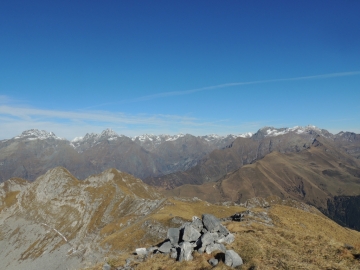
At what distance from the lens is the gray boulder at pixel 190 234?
3136cm

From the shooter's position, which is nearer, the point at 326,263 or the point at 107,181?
the point at 326,263

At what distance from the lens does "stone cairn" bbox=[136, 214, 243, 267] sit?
84.0 feet

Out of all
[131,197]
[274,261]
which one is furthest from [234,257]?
[131,197]

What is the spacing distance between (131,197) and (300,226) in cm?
9605

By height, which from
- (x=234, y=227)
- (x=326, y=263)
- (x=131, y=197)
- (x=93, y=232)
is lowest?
(x=93, y=232)

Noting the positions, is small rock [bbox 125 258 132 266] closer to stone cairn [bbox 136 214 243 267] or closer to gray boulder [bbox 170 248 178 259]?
stone cairn [bbox 136 214 243 267]

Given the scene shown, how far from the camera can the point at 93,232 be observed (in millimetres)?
109812

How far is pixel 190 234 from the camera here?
31.6m

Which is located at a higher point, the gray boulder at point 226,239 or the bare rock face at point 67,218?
the gray boulder at point 226,239

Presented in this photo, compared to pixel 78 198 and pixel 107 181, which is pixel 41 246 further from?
pixel 107 181

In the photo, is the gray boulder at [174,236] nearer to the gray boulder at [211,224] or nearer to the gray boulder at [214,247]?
the gray boulder at [211,224]

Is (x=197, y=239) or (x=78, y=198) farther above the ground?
(x=197, y=239)

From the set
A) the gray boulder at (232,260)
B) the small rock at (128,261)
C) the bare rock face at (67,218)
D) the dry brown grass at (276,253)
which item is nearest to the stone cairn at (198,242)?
the gray boulder at (232,260)

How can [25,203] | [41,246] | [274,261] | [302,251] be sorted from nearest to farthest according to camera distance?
[274,261], [302,251], [41,246], [25,203]
